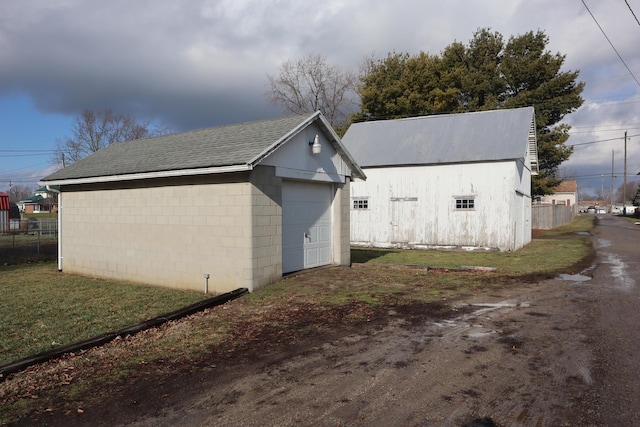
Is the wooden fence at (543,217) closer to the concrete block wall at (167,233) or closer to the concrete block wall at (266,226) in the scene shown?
the concrete block wall at (266,226)

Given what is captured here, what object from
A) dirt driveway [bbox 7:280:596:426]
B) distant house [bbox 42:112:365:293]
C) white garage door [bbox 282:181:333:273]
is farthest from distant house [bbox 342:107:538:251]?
dirt driveway [bbox 7:280:596:426]

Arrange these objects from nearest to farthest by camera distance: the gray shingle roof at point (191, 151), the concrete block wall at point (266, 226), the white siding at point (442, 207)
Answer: the concrete block wall at point (266, 226), the gray shingle roof at point (191, 151), the white siding at point (442, 207)

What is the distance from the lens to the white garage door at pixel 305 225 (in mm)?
11164

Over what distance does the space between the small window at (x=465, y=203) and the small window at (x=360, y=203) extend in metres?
4.32

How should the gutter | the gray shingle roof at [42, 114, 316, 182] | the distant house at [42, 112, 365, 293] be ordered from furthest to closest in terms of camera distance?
the gray shingle roof at [42, 114, 316, 182], the distant house at [42, 112, 365, 293], the gutter

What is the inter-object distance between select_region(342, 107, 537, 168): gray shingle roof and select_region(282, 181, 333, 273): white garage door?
9351 mm

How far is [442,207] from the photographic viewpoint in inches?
795

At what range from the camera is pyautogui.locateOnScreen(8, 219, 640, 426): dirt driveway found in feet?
13.3

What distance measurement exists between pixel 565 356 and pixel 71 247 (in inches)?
526

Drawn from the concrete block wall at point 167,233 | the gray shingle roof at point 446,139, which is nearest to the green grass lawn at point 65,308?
the concrete block wall at point 167,233

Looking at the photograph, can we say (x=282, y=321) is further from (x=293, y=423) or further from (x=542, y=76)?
(x=542, y=76)

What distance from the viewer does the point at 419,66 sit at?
34406 mm

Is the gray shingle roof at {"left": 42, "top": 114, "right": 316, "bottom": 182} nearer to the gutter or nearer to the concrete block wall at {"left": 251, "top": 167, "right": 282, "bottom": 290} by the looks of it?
the gutter

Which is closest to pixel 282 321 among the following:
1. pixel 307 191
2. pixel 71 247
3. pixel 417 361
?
pixel 417 361
